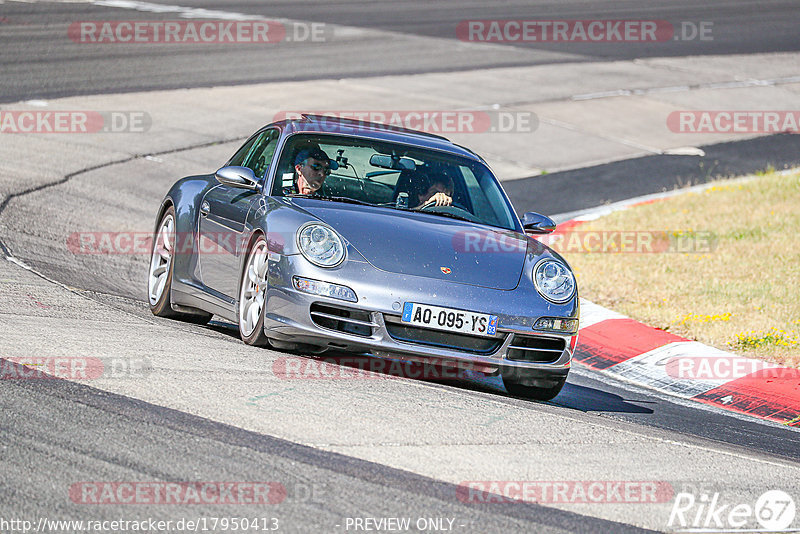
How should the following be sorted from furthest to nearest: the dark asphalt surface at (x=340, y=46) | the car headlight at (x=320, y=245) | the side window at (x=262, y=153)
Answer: the dark asphalt surface at (x=340, y=46) → the side window at (x=262, y=153) → the car headlight at (x=320, y=245)

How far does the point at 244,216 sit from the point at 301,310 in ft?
3.67

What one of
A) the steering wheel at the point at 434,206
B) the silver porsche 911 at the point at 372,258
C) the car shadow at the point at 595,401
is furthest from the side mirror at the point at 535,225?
the car shadow at the point at 595,401

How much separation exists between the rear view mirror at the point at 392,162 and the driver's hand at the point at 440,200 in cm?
24

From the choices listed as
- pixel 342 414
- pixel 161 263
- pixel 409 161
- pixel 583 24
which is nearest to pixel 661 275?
pixel 409 161

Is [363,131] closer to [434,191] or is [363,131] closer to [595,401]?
[434,191]

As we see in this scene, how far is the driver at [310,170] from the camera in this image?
7.38 meters

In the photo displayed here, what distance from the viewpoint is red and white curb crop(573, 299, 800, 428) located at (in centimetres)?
783

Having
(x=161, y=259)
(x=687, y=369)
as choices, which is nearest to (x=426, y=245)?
(x=161, y=259)

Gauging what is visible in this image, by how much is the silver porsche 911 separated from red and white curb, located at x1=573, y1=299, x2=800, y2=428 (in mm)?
1510

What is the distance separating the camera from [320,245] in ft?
21.2

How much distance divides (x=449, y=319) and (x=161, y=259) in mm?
2875

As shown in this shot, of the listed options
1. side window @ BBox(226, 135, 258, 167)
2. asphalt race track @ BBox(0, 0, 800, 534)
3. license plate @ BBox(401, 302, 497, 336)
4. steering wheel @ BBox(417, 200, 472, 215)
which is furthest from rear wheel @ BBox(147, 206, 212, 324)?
license plate @ BBox(401, 302, 497, 336)

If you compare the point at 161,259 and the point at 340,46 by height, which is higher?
the point at 340,46

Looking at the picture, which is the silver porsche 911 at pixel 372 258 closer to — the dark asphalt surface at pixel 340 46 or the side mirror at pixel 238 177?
the side mirror at pixel 238 177
